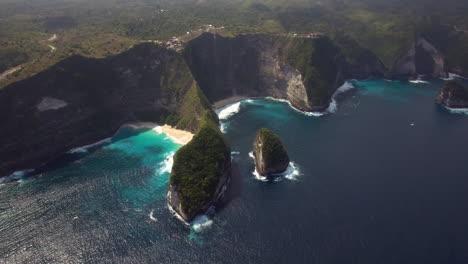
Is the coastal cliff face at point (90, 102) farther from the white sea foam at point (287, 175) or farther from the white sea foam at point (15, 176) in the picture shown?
the white sea foam at point (287, 175)

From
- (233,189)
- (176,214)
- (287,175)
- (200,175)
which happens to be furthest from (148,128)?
(287,175)

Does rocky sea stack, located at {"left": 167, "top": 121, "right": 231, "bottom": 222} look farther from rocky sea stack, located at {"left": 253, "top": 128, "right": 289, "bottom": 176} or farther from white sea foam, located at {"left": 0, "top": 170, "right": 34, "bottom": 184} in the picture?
white sea foam, located at {"left": 0, "top": 170, "right": 34, "bottom": 184}

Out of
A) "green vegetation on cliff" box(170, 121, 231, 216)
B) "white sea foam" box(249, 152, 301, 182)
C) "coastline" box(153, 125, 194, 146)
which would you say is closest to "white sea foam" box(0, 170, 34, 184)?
"coastline" box(153, 125, 194, 146)

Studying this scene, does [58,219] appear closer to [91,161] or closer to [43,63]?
[91,161]

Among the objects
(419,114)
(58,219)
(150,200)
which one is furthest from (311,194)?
(419,114)

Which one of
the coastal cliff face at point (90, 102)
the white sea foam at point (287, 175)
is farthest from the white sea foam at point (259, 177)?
the coastal cliff face at point (90, 102)

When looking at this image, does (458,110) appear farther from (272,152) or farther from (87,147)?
(87,147)
